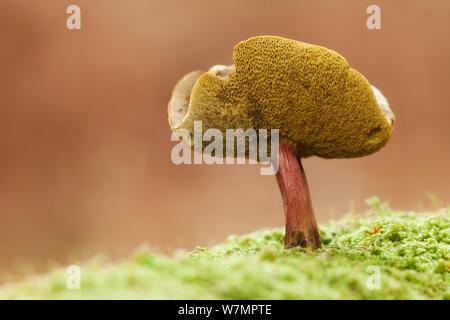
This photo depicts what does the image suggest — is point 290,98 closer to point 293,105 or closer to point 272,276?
point 293,105

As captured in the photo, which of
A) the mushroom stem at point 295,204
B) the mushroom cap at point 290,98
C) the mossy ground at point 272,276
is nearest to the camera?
the mossy ground at point 272,276

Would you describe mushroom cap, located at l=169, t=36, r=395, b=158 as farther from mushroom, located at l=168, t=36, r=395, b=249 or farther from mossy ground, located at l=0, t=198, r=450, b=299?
mossy ground, located at l=0, t=198, r=450, b=299

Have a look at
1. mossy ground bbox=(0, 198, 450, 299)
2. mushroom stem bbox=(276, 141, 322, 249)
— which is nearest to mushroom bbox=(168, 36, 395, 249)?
mushroom stem bbox=(276, 141, 322, 249)

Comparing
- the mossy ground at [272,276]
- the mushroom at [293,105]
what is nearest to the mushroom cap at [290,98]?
the mushroom at [293,105]

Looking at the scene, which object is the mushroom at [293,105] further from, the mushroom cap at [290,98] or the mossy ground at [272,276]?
the mossy ground at [272,276]
